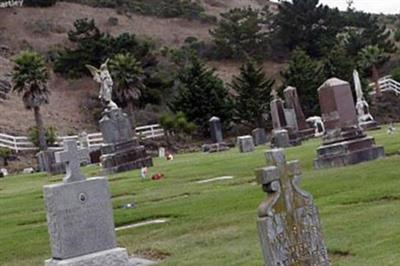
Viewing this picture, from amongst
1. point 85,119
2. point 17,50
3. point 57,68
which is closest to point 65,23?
point 17,50

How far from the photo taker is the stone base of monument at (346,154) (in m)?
22.9

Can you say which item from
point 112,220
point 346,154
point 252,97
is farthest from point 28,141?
point 112,220

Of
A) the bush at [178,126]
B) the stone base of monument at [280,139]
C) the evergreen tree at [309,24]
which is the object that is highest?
the evergreen tree at [309,24]

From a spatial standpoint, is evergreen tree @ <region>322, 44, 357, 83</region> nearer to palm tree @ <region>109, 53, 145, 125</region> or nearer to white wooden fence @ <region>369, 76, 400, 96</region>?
white wooden fence @ <region>369, 76, 400, 96</region>

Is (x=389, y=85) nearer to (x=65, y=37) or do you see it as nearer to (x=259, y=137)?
(x=259, y=137)

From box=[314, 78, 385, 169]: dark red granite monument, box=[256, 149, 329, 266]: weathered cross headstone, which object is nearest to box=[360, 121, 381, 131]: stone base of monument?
box=[314, 78, 385, 169]: dark red granite monument

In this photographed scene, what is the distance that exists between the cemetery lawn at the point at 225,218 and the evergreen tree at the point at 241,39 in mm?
61477

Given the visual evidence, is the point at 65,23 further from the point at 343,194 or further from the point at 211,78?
the point at 343,194

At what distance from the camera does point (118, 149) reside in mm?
33844

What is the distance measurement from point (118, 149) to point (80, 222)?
69.7ft

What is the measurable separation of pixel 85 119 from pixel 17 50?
748 inches

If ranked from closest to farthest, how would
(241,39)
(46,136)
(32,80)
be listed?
(32,80) < (46,136) < (241,39)

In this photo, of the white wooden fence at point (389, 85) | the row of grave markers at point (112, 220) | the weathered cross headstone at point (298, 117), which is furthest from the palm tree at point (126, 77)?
the row of grave markers at point (112, 220)

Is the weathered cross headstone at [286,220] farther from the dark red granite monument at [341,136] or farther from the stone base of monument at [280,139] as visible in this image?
the stone base of monument at [280,139]
